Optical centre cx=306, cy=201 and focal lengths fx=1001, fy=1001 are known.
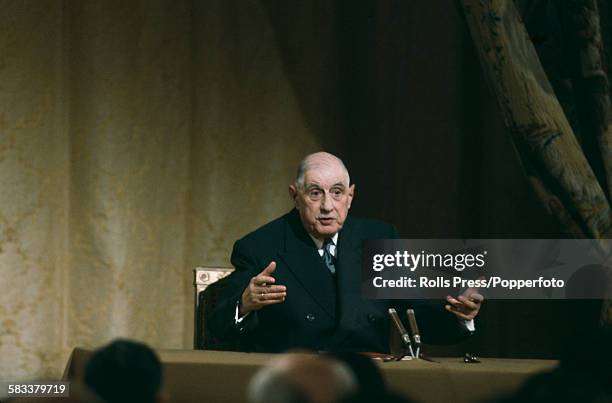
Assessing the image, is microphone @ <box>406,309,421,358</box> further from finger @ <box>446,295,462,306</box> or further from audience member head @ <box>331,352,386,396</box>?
audience member head @ <box>331,352,386,396</box>

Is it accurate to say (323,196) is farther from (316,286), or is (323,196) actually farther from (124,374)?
(124,374)

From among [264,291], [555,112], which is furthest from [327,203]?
[555,112]

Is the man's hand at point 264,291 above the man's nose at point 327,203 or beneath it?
beneath

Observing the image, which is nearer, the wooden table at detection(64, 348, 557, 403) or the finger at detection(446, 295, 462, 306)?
the wooden table at detection(64, 348, 557, 403)

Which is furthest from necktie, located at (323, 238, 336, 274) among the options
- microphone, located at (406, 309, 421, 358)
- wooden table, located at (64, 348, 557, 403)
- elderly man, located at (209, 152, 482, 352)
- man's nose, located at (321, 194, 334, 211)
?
wooden table, located at (64, 348, 557, 403)

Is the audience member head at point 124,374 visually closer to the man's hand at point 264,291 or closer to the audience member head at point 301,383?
the audience member head at point 301,383

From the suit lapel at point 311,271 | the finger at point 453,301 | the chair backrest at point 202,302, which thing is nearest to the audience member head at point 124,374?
the finger at point 453,301

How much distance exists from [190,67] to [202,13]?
7.4 inches

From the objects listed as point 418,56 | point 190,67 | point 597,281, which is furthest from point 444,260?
point 190,67

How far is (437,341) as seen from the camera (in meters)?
2.55

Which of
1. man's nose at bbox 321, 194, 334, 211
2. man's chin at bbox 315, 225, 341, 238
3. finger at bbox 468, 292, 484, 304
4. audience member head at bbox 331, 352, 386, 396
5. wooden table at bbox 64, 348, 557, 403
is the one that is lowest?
wooden table at bbox 64, 348, 557, 403

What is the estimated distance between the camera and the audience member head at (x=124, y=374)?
843mm

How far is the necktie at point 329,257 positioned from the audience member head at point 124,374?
173cm

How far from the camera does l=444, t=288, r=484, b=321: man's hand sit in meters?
2.26
